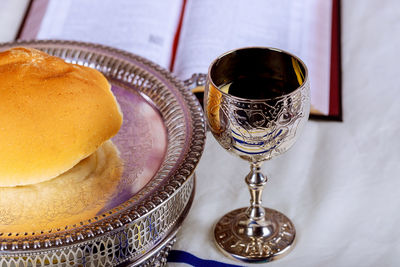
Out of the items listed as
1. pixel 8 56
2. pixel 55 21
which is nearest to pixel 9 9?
pixel 55 21

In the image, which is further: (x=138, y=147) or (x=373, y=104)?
(x=373, y=104)

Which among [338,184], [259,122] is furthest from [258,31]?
[259,122]

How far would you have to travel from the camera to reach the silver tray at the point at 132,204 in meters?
0.46

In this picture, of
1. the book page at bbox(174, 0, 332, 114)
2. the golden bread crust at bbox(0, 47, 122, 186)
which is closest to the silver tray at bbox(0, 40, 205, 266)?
the golden bread crust at bbox(0, 47, 122, 186)

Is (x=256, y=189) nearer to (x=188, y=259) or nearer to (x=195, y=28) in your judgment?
(x=188, y=259)

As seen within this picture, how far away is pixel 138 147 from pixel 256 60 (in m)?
0.15

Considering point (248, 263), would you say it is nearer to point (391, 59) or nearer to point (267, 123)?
point (267, 123)

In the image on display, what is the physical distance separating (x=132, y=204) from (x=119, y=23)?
46 cm

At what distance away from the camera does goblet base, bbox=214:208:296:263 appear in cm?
55

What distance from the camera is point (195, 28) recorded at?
861 millimetres

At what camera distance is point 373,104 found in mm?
726

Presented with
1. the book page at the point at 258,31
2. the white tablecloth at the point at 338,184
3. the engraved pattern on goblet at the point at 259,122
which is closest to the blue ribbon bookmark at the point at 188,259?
the white tablecloth at the point at 338,184

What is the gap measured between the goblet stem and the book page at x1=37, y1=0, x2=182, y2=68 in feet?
1.06

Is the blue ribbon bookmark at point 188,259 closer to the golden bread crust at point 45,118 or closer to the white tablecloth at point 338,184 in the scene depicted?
the white tablecloth at point 338,184
